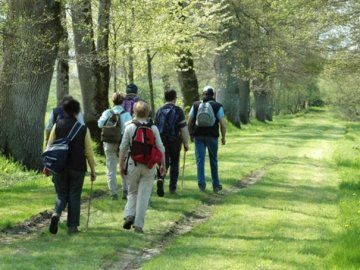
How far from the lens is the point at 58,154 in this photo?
31.5 ft

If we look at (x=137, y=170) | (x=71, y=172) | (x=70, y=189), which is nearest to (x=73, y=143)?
(x=71, y=172)

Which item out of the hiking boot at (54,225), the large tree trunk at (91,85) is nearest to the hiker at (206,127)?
the hiking boot at (54,225)

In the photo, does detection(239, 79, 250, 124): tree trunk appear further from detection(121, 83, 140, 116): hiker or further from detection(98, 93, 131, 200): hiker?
detection(98, 93, 131, 200): hiker

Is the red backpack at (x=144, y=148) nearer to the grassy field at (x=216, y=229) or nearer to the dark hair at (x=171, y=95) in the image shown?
the grassy field at (x=216, y=229)

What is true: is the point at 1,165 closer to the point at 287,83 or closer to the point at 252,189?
the point at 252,189

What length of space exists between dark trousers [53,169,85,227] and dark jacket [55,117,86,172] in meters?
0.11

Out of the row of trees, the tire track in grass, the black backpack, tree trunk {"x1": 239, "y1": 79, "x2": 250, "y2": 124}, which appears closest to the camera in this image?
the tire track in grass

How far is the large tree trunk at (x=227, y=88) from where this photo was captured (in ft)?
125

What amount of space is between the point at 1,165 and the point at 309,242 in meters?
9.49

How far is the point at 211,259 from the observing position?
8.31 meters

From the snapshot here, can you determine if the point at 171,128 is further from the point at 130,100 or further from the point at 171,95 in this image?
the point at 130,100

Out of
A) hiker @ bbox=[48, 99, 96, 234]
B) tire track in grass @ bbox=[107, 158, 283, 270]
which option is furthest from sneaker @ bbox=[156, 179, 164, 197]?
hiker @ bbox=[48, 99, 96, 234]

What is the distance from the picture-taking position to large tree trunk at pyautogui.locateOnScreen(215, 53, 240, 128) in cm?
3819

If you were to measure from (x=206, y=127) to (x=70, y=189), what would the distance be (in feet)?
17.2
